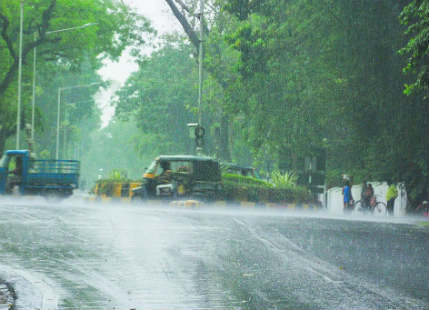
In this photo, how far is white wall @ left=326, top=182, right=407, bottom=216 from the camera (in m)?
36.1

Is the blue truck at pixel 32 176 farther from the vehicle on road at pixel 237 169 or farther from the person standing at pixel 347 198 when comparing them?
the person standing at pixel 347 198

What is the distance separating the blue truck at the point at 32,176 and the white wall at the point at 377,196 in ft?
37.0

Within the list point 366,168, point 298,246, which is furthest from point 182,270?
point 366,168

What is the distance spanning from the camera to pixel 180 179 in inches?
1097

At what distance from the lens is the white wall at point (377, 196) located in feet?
119

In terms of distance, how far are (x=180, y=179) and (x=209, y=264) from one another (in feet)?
50.2

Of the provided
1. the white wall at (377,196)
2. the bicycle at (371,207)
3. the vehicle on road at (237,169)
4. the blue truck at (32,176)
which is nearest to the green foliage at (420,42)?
the white wall at (377,196)

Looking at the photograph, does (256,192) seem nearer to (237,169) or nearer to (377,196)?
(237,169)

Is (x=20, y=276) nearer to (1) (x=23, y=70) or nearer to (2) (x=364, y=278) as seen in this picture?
(2) (x=364, y=278)

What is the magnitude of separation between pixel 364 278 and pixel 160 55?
6697 centimetres

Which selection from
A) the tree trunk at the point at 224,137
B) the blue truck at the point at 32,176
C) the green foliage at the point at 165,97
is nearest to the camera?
the blue truck at the point at 32,176

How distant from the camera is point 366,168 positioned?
37.3 m

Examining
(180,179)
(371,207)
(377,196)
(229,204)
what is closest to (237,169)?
(377,196)

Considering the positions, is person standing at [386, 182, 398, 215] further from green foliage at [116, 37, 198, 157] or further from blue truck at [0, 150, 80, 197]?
green foliage at [116, 37, 198, 157]
